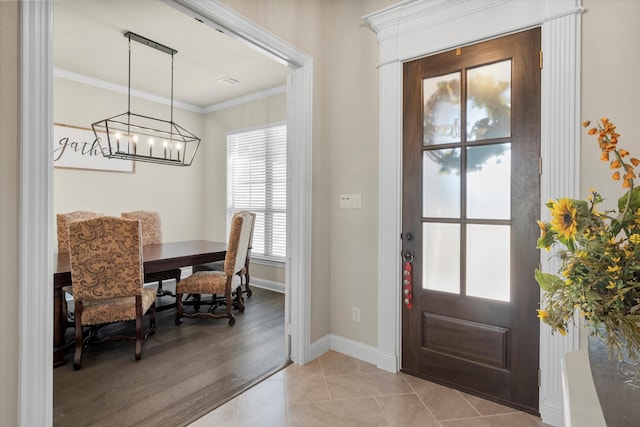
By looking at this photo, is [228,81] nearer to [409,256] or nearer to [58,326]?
[58,326]

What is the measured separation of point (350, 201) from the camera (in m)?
2.57

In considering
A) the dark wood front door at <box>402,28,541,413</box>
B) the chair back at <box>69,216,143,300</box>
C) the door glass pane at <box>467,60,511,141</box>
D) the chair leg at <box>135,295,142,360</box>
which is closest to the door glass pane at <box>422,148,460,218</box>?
the dark wood front door at <box>402,28,541,413</box>

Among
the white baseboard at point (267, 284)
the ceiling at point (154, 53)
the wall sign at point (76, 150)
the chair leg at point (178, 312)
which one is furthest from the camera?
the white baseboard at point (267, 284)

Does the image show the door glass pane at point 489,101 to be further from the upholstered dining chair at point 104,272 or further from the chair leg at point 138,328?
the chair leg at point 138,328

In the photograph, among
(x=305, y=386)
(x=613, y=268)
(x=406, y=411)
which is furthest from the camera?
(x=305, y=386)

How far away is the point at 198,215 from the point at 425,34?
14.7 feet

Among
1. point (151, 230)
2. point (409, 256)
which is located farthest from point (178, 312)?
point (409, 256)

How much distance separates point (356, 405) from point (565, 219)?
1684 mm

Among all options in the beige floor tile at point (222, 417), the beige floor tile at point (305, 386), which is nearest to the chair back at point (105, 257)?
the beige floor tile at point (222, 417)

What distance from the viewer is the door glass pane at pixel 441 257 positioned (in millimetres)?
2113

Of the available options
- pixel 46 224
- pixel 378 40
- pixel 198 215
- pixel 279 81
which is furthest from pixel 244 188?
pixel 46 224

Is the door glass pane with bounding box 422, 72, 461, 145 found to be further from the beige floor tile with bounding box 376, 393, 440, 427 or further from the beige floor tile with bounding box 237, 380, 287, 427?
the beige floor tile with bounding box 237, 380, 287, 427
